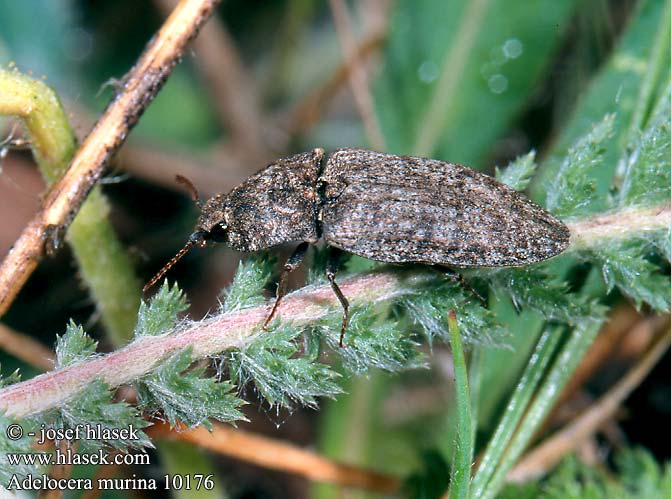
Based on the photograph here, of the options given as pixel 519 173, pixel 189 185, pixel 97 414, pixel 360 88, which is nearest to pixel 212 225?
pixel 189 185

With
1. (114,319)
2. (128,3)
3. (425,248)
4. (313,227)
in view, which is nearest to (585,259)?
(425,248)

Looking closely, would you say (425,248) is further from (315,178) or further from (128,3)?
(128,3)

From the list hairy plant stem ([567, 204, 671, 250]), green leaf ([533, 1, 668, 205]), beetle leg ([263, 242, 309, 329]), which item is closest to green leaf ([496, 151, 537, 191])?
hairy plant stem ([567, 204, 671, 250])

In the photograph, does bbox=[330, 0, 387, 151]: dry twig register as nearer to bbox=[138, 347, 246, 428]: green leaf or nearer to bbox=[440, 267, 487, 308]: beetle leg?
bbox=[440, 267, 487, 308]: beetle leg

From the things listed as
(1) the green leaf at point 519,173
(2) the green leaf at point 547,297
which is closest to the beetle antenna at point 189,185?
(1) the green leaf at point 519,173

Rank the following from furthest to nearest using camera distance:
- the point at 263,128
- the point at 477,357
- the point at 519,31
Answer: the point at 263,128
the point at 519,31
the point at 477,357

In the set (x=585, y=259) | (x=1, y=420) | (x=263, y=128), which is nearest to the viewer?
(x=1, y=420)
